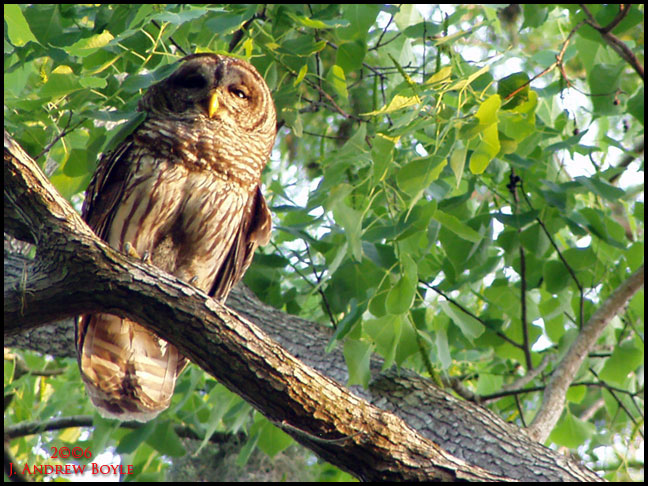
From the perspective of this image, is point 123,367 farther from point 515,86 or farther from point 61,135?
point 515,86

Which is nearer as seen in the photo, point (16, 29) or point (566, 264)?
point (16, 29)

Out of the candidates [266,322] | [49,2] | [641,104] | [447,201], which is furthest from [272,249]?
[641,104]

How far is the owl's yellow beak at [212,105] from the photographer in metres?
2.96

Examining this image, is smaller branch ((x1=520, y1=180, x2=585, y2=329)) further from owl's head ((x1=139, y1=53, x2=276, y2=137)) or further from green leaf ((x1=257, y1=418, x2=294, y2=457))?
green leaf ((x1=257, y1=418, x2=294, y2=457))

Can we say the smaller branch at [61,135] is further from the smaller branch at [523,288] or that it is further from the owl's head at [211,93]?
the smaller branch at [523,288]

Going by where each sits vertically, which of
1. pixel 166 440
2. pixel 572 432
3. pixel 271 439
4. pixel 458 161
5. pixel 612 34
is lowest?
pixel 166 440

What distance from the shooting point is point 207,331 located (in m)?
1.86

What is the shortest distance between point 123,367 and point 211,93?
1173 millimetres

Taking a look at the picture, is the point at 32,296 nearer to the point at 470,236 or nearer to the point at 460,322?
the point at 470,236

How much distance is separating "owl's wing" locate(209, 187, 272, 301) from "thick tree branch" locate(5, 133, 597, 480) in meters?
1.12

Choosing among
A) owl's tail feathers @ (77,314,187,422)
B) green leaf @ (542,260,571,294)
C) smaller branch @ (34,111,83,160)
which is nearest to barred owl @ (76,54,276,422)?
owl's tail feathers @ (77,314,187,422)

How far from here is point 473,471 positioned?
2.01 m

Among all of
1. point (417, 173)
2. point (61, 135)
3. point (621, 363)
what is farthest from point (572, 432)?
point (61, 135)

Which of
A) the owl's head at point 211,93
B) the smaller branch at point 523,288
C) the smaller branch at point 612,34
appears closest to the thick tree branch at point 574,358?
the smaller branch at point 523,288
